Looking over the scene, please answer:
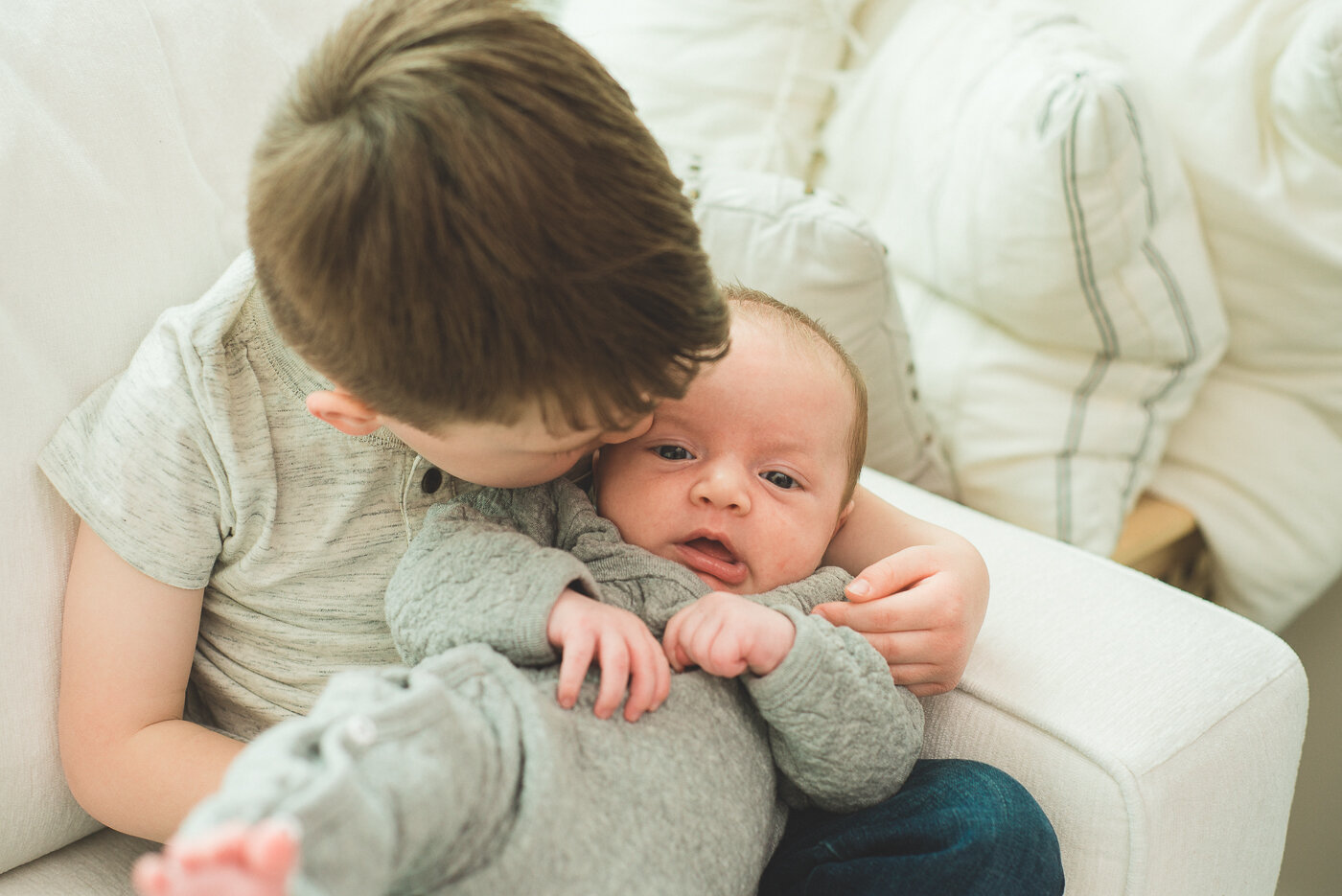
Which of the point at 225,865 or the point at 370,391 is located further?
the point at 370,391

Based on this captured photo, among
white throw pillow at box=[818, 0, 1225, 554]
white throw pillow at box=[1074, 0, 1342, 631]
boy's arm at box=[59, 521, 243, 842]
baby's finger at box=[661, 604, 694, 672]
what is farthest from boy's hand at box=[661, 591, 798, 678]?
white throw pillow at box=[1074, 0, 1342, 631]

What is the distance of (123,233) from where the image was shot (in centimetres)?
72

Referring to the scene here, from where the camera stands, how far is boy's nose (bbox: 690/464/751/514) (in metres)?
0.66

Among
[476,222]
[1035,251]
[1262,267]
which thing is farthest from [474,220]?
[1262,267]

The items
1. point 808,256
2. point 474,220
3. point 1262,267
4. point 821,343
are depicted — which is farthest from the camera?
point 1262,267

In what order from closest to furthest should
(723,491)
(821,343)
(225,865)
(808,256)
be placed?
(225,865) → (723,491) → (821,343) → (808,256)

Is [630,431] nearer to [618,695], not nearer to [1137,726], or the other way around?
[618,695]

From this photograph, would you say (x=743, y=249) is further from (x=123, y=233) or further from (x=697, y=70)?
(x=123, y=233)

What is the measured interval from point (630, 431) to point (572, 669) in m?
0.16

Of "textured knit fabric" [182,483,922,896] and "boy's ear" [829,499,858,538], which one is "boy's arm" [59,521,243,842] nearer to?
"textured knit fabric" [182,483,922,896]

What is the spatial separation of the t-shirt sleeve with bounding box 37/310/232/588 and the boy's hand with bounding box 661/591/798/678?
0.33 metres

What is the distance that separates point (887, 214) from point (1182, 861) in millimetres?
851

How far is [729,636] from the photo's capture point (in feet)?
1.87

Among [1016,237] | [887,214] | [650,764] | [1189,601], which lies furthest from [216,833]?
[887,214]
